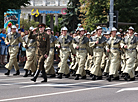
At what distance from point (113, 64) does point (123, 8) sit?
25.1 metres

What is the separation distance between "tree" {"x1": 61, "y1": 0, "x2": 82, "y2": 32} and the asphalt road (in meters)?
33.4

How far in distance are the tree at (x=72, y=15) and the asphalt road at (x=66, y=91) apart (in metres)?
33.4

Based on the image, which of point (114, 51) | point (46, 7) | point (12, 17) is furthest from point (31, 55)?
point (46, 7)

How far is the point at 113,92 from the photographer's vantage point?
34.1 feet

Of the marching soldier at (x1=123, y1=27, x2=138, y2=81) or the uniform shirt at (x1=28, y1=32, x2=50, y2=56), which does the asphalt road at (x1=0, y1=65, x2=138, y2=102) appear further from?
the uniform shirt at (x1=28, y1=32, x2=50, y2=56)

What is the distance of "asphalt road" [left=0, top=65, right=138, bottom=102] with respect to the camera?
919cm

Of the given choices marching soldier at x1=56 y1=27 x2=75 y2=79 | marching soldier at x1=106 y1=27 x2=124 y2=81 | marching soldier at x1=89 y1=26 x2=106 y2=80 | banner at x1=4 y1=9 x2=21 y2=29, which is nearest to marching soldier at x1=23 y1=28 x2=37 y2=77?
marching soldier at x1=56 y1=27 x2=75 y2=79

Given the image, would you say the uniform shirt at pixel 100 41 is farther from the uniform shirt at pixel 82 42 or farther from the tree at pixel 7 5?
the tree at pixel 7 5

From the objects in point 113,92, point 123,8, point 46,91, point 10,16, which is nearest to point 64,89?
point 46,91

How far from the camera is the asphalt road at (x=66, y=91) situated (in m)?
9.19

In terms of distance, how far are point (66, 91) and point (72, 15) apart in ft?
119

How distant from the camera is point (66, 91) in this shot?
1051cm

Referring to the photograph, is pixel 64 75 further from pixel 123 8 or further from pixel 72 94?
pixel 123 8

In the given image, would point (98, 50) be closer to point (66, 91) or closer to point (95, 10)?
point (66, 91)
